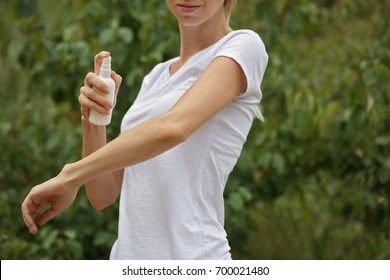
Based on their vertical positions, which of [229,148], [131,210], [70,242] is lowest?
[70,242]

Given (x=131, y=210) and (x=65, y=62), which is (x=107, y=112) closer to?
(x=131, y=210)

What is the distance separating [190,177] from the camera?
1.57 meters

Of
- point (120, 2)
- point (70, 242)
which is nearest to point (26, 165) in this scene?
point (70, 242)

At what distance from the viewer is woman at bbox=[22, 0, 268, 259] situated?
149 centimetres

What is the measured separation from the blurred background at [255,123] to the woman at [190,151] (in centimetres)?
140

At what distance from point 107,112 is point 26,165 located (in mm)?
1879

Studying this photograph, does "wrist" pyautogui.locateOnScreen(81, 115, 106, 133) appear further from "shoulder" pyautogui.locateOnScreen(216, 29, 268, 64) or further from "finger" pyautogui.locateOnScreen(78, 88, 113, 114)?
"shoulder" pyautogui.locateOnScreen(216, 29, 268, 64)

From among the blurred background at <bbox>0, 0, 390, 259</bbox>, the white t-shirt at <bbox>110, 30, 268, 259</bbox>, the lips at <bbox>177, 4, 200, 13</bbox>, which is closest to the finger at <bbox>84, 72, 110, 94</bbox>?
the white t-shirt at <bbox>110, 30, 268, 259</bbox>

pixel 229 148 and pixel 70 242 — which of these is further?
pixel 70 242

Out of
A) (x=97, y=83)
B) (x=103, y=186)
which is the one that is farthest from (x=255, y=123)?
(x=97, y=83)

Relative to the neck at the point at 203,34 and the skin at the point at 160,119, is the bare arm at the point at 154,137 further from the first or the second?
the neck at the point at 203,34

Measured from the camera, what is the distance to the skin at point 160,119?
55.4 inches

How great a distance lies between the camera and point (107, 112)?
5.14 ft
